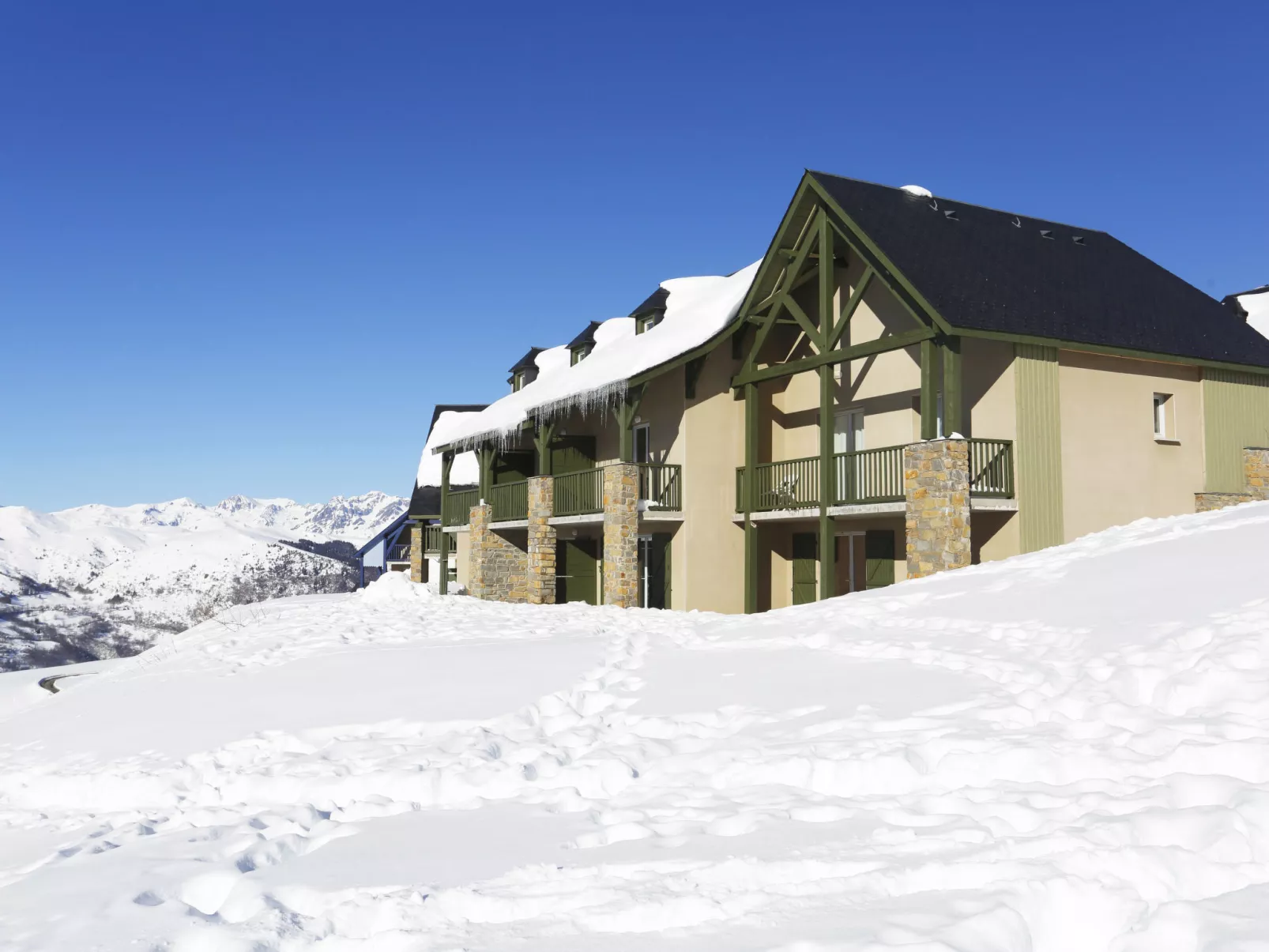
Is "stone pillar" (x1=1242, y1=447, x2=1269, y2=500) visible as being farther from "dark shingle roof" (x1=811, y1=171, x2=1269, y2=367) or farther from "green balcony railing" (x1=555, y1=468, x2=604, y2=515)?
"green balcony railing" (x1=555, y1=468, x2=604, y2=515)

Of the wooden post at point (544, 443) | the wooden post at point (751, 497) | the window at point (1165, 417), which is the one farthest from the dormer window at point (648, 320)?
the window at point (1165, 417)

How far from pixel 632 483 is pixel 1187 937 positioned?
17.0 m

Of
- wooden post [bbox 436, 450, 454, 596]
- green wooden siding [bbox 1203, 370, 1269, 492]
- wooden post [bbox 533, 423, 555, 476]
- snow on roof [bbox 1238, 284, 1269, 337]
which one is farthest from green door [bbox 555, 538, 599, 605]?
snow on roof [bbox 1238, 284, 1269, 337]

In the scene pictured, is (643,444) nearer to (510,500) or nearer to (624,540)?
(624,540)

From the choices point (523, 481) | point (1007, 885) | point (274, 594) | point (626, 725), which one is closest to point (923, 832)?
point (1007, 885)

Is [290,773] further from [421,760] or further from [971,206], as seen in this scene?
[971,206]

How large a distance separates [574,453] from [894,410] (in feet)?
32.1

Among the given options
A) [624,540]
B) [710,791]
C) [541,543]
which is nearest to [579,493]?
[541,543]

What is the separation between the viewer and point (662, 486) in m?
20.9

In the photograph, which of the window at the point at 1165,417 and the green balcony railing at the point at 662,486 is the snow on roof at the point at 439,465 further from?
the window at the point at 1165,417

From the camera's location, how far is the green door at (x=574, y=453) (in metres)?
25.5

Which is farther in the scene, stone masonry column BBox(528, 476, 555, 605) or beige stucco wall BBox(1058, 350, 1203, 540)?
stone masonry column BBox(528, 476, 555, 605)

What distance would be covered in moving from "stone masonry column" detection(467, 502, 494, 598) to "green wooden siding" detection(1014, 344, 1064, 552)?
15.0 m

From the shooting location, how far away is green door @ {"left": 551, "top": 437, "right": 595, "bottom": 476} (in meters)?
25.5
